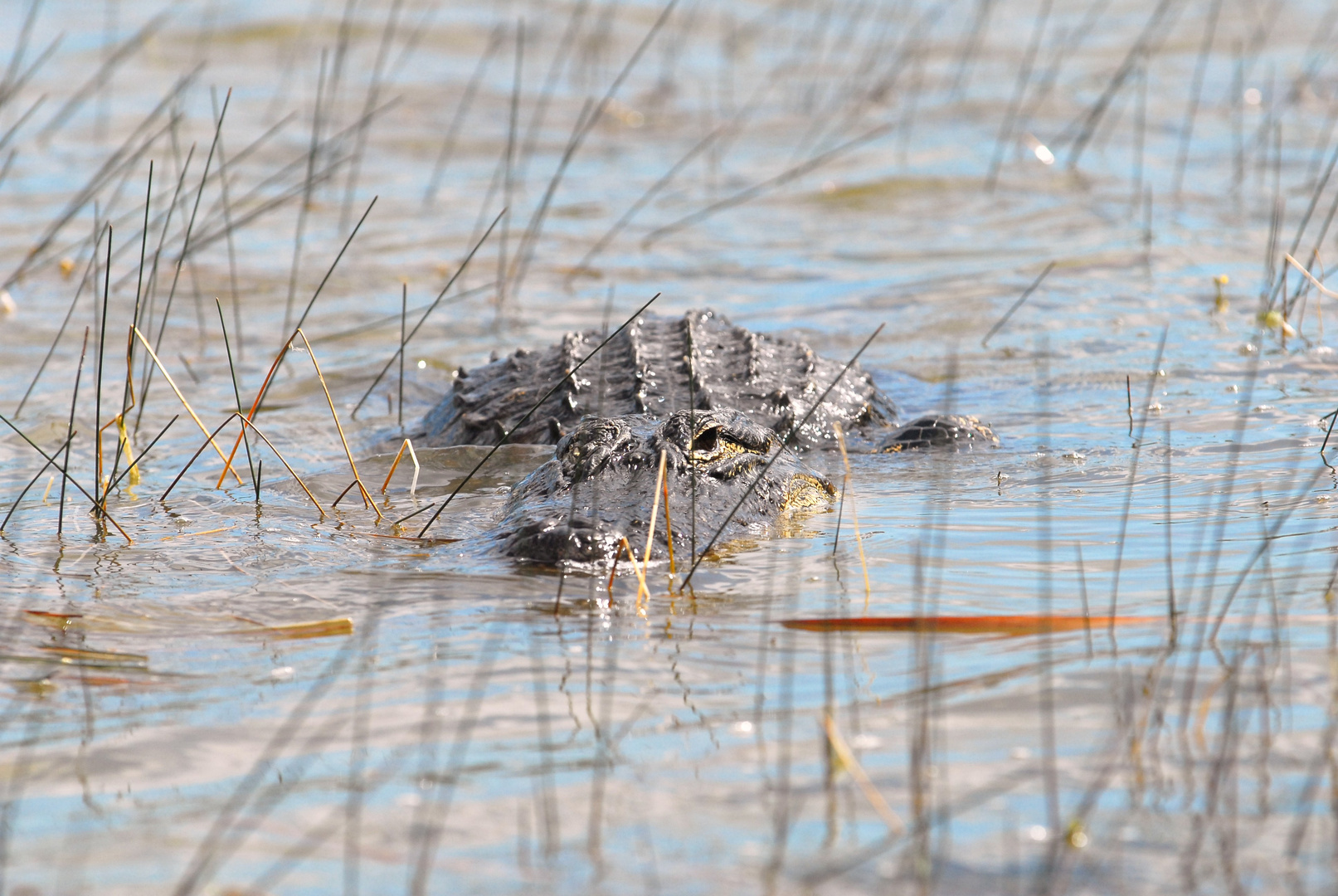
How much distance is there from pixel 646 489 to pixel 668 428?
257 mm

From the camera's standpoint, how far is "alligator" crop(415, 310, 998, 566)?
3.42 metres

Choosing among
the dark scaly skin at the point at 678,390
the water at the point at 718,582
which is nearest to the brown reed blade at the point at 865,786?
the water at the point at 718,582

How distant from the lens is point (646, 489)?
3539mm

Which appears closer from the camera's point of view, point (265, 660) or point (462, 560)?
point (265, 660)

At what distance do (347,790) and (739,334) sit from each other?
3.30m

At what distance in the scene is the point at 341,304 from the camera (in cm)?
689

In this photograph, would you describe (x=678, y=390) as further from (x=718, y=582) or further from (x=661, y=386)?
(x=718, y=582)

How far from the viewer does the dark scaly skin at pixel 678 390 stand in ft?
15.6

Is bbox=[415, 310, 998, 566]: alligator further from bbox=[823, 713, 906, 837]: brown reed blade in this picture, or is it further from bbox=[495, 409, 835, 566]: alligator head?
bbox=[823, 713, 906, 837]: brown reed blade

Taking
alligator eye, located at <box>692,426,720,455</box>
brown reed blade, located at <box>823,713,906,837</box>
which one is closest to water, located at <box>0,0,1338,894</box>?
brown reed blade, located at <box>823,713,906,837</box>

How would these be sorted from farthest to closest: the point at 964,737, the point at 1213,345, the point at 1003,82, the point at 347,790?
the point at 1003,82 → the point at 1213,345 → the point at 964,737 → the point at 347,790

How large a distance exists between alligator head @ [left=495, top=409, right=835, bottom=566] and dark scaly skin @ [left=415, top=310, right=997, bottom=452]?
0.65m

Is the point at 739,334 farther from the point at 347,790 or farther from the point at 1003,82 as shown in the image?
the point at 1003,82

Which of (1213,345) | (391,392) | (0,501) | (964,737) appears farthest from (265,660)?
(1213,345)
